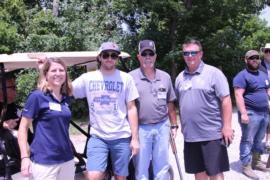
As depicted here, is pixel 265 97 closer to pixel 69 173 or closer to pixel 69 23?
pixel 69 173

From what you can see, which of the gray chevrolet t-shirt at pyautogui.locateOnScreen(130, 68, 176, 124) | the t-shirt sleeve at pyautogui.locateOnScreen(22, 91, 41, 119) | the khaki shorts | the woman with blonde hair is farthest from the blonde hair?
the gray chevrolet t-shirt at pyautogui.locateOnScreen(130, 68, 176, 124)

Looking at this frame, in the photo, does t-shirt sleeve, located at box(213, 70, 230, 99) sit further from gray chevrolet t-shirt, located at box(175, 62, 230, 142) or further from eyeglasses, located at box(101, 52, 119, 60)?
eyeglasses, located at box(101, 52, 119, 60)

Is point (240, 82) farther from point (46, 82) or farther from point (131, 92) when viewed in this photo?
point (46, 82)

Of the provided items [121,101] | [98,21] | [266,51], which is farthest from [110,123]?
[98,21]

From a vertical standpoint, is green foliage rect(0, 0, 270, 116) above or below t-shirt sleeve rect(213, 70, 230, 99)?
above

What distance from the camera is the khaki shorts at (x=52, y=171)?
3.36 metres

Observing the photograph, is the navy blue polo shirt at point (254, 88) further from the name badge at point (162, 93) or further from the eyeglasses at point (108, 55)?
the eyeglasses at point (108, 55)

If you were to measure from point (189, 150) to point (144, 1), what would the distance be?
9495 millimetres

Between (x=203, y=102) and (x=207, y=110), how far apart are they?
91mm

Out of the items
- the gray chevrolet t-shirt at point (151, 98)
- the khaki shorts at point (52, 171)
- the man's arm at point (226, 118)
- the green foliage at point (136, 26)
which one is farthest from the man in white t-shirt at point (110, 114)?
the green foliage at point (136, 26)

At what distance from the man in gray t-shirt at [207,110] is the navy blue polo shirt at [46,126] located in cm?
140

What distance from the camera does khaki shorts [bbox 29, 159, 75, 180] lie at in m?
3.36

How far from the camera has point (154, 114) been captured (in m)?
4.21

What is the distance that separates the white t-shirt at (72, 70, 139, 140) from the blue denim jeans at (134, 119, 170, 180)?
1.03ft
